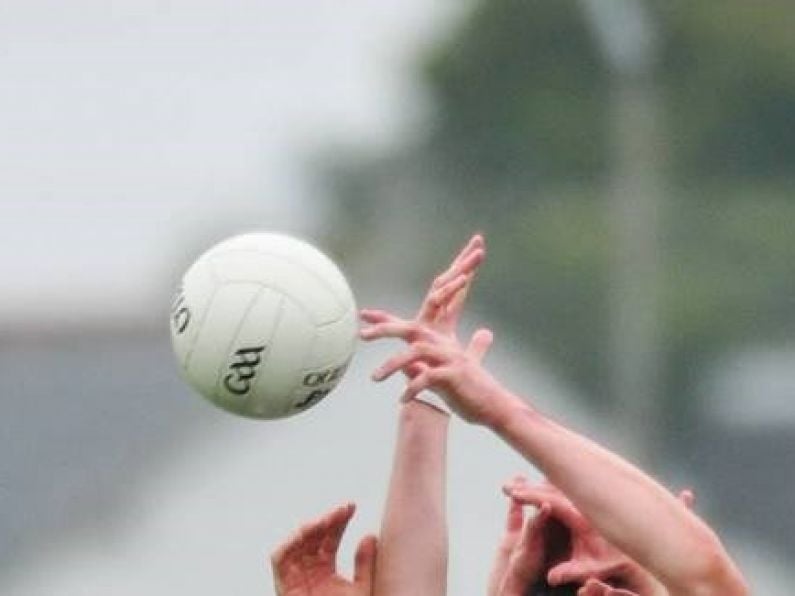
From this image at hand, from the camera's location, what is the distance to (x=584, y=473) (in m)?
9.16

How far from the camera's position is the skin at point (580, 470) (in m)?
9.12

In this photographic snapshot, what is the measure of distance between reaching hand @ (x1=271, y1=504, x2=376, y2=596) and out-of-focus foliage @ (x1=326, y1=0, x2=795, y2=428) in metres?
17.3

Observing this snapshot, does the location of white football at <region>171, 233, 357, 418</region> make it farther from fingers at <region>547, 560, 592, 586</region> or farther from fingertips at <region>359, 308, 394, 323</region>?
fingers at <region>547, 560, 592, 586</region>

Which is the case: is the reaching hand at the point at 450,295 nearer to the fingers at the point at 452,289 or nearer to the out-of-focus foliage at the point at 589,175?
the fingers at the point at 452,289

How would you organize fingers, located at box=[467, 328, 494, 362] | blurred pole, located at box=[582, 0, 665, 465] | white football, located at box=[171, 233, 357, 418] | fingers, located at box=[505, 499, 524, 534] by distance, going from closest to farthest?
fingers, located at box=[467, 328, 494, 362], white football, located at box=[171, 233, 357, 418], fingers, located at box=[505, 499, 524, 534], blurred pole, located at box=[582, 0, 665, 465]

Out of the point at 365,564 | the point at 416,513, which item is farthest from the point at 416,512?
the point at 365,564

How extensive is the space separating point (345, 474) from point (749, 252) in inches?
330

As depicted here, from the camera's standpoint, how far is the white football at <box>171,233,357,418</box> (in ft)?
32.2

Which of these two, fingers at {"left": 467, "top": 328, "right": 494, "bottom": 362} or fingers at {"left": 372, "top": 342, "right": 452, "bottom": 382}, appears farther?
fingers at {"left": 467, "top": 328, "right": 494, "bottom": 362}

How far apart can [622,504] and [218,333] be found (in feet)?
3.58

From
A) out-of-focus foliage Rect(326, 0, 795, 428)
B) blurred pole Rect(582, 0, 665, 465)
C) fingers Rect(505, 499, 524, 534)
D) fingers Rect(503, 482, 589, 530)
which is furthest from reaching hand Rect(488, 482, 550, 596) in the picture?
out-of-focus foliage Rect(326, 0, 795, 428)

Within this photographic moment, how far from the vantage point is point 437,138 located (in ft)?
115

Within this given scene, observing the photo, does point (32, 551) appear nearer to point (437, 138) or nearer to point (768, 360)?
point (768, 360)

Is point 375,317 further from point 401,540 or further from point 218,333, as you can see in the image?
point 401,540
